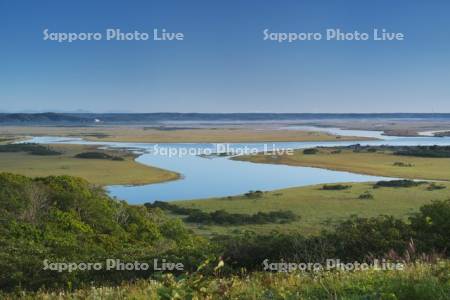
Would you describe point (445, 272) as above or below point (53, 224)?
above

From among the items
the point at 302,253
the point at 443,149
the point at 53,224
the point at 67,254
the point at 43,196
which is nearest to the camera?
the point at 302,253

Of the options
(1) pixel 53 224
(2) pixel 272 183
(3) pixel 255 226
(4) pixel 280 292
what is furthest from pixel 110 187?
(4) pixel 280 292

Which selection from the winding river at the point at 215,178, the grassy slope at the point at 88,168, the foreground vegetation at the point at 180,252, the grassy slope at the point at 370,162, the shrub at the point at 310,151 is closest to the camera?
the foreground vegetation at the point at 180,252

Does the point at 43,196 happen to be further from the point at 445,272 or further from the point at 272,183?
the point at 272,183

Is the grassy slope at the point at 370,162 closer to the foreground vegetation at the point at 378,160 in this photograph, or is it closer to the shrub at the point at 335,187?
the foreground vegetation at the point at 378,160

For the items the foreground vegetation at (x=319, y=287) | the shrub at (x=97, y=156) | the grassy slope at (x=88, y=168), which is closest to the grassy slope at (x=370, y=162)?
the shrub at (x=97, y=156)

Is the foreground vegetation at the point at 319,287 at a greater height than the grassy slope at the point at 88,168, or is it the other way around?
the foreground vegetation at the point at 319,287
